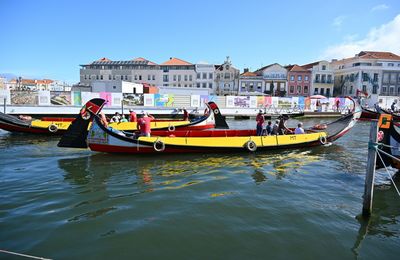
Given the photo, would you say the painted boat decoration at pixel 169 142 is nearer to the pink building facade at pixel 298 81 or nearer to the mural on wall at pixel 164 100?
the mural on wall at pixel 164 100

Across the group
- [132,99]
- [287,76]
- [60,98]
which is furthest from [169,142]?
[287,76]

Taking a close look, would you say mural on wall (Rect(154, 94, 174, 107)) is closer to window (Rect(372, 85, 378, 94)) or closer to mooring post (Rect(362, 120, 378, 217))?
mooring post (Rect(362, 120, 378, 217))

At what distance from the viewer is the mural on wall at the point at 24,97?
31934 mm

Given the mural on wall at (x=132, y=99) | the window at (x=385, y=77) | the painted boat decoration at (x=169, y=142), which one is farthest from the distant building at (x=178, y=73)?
the painted boat decoration at (x=169, y=142)

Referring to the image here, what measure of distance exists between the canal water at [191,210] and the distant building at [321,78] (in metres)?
60.2

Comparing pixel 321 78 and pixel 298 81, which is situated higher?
pixel 321 78

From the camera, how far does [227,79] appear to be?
6931 centimetres

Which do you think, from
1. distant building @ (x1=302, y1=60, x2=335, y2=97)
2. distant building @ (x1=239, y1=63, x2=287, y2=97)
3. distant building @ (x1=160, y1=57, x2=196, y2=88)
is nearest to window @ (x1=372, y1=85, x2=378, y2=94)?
distant building @ (x1=302, y1=60, x2=335, y2=97)

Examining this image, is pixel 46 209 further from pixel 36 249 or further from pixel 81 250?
pixel 81 250

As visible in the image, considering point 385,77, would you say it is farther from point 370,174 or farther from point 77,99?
point 370,174

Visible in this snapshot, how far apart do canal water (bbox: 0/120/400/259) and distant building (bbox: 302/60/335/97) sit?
60.2 metres

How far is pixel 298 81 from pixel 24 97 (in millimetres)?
56910

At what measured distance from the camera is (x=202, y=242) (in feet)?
19.1

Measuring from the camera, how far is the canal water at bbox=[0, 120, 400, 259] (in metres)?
5.61
